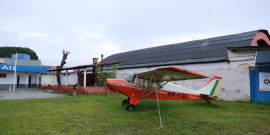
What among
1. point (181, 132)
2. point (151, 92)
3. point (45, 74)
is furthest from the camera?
point (45, 74)

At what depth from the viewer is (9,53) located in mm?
54250

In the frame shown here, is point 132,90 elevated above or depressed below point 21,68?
below

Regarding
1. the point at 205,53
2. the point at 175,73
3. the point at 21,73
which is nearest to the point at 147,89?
the point at 175,73

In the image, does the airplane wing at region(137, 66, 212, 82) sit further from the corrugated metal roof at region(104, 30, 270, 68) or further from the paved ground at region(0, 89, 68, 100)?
the paved ground at region(0, 89, 68, 100)

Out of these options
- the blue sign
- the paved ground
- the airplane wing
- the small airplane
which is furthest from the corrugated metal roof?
the blue sign

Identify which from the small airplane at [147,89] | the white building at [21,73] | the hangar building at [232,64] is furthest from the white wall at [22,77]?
the small airplane at [147,89]

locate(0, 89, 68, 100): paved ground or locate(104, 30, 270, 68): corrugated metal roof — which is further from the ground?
locate(104, 30, 270, 68): corrugated metal roof

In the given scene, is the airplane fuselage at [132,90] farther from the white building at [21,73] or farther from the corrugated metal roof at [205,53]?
the white building at [21,73]

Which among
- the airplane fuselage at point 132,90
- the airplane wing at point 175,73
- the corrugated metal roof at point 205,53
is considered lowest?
the airplane fuselage at point 132,90

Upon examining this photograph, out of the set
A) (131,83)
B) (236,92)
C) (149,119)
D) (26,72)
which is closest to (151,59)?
(236,92)

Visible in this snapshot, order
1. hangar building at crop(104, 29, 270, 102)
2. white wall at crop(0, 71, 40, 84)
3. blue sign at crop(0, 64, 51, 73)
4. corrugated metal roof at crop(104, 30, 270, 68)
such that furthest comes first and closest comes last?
white wall at crop(0, 71, 40, 84) < blue sign at crop(0, 64, 51, 73) < corrugated metal roof at crop(104, 30, 270, 68) < hangar building at crop(104, 29, 270, 102)

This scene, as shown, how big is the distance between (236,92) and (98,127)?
31.6 feet

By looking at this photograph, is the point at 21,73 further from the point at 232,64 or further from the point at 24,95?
the point at 232,64

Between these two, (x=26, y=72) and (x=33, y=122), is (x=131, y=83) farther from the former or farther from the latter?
(x=26, y=72)
